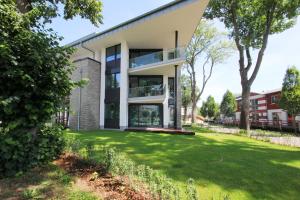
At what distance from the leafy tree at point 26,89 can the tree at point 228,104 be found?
55.9 m

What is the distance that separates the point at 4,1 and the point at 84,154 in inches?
185

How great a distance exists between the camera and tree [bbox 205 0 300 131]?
75.8 ft

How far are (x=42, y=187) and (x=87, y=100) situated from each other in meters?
17.4

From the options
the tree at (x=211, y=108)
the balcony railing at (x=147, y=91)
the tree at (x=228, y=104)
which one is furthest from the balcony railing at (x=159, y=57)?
the tree at (x=211, y=108)

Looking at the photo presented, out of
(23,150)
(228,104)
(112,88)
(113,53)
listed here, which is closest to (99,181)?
(23,150)

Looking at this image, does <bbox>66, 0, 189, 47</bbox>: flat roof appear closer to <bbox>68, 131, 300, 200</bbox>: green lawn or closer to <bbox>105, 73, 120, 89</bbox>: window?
<bbox>105, 73, 120, 89</bbox>: window

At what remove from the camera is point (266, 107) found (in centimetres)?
4712

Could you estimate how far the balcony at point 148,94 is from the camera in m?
20.4

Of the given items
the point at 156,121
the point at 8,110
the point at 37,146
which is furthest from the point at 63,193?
the point at 156,121

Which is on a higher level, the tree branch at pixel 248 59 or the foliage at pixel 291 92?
the tree branch at pixel 248 59

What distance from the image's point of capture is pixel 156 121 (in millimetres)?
22406

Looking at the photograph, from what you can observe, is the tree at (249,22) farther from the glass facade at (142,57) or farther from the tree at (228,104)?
the tree at (228,104)

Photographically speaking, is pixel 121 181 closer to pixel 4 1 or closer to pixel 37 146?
pixel 37 146

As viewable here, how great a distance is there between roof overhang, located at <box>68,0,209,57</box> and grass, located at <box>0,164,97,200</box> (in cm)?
1427
